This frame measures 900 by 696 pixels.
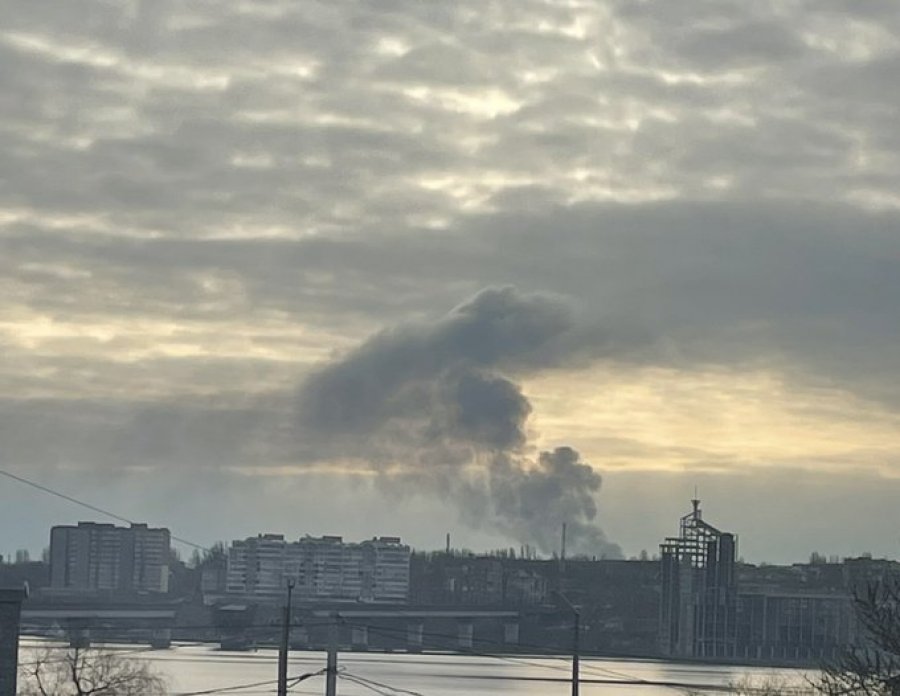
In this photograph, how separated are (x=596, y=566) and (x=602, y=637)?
69.3 feet

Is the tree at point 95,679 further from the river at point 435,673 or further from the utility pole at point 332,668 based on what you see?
the river at point 435,673

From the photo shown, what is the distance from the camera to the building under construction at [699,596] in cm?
15525

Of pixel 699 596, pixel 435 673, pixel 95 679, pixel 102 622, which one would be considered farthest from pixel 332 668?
pixel 699 596

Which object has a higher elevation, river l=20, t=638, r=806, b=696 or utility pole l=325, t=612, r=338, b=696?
utility pole l=325, t=612, r=338, b=696

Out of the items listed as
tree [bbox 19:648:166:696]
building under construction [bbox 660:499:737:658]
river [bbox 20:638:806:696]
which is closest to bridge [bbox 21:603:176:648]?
river [bbox 20:638:806:696]

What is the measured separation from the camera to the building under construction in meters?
155

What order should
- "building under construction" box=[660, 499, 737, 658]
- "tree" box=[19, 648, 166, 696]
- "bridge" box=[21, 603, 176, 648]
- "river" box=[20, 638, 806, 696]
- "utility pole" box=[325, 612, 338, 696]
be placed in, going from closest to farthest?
1. "utility pole" box=[325, 612, 338, 696]
2. "tree" box=[19, 648, 166, 696]
3. "river" box=[20, 638, 806, 696]
4. "bridge" box=[21, 603, 176, 648]
5. "building under construction" box=[660, 499, 737, 658]

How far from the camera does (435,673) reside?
115812 millimetres

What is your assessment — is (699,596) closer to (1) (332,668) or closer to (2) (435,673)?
(2) (435,673)

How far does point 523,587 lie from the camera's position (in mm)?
189375

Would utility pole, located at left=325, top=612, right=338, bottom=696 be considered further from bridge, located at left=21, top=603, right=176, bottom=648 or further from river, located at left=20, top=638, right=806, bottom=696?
bridge, located at left=21, top=603, right=176, bottom=648

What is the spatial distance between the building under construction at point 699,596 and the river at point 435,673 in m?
7.17

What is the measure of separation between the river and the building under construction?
7170mm

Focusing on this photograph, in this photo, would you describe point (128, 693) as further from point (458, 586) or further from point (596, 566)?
point (458, 586)
